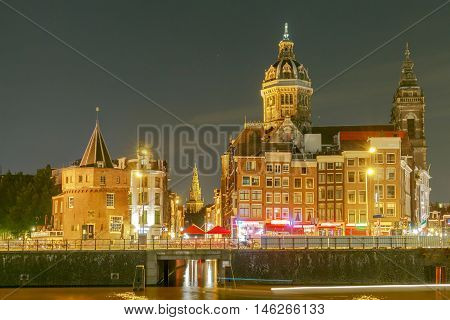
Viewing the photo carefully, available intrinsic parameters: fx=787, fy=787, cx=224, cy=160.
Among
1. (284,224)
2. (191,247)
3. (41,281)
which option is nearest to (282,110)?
(284,224)

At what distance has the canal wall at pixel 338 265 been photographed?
74.8 meters

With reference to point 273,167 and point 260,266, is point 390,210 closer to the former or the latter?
point 273,167

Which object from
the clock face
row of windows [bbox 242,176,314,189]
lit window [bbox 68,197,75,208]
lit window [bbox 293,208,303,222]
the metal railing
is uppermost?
the clock face

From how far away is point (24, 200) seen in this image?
364 ft

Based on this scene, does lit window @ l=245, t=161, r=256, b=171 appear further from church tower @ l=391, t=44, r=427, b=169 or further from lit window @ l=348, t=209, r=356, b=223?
church tower @ l=391, t=44, r=427, b=169

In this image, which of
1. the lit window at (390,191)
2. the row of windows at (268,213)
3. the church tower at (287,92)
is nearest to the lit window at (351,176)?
the lit window at (390,191)

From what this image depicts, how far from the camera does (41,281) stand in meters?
74.1

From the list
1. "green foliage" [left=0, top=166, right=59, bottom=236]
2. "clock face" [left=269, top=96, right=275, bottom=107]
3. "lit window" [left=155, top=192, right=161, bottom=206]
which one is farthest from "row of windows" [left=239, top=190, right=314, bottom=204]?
"clock face" [left=269, top=96, right=275, bottom=107]

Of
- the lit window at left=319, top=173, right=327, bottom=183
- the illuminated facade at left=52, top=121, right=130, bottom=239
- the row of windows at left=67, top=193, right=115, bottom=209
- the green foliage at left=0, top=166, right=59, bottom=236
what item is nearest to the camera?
the illuminated facade at left=52, top=121, right=130, bottom=239

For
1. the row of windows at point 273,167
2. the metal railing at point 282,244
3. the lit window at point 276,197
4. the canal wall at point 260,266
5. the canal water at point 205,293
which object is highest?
the row of windows at point 273,167

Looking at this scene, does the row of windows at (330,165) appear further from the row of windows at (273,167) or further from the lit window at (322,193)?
the lit window at (322,193)

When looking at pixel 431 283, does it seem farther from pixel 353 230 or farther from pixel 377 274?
pixel 353 230

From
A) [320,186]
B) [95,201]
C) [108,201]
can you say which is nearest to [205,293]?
[95,201]

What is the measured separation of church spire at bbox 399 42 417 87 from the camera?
167m
